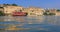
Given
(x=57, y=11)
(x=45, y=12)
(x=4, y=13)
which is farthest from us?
(x=57, y=11)

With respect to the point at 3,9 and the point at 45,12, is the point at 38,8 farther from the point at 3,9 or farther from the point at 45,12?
the point at 3,9

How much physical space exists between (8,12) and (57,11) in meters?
28.7

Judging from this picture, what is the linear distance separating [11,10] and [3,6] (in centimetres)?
530

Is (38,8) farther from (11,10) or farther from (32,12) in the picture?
(11,10)

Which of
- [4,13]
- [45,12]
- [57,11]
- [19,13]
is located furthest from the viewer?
[57,11]

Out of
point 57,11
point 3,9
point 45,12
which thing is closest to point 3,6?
point 3,9

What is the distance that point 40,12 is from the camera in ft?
291

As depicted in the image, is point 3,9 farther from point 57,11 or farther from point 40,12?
point 57,11

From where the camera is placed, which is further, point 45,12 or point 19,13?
point 45,12

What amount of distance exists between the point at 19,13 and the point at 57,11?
31210 millimetres

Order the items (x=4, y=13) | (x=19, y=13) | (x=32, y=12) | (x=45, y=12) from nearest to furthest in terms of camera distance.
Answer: (x=19, y=13) < (x=4, y=13) < (x=32, y=12) < (x=45, y=12)

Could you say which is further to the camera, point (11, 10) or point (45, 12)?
point (45, 12)

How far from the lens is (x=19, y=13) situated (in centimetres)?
7606

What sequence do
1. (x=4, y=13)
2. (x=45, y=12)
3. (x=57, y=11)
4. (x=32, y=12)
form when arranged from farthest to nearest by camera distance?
(x=57, y=11)
(x=45, y=12)
(x=32, y=12)
(x=4, y=13)
